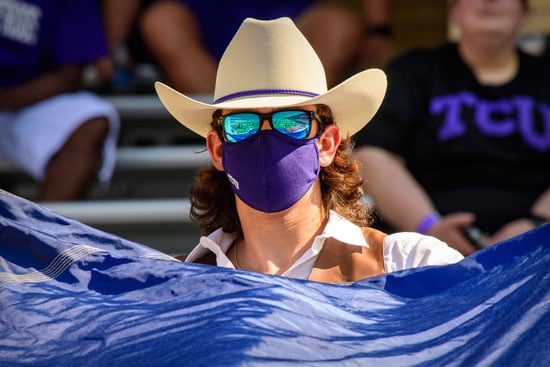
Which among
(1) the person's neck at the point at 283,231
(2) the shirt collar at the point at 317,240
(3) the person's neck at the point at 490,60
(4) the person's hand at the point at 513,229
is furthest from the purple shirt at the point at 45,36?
(1) the person's neck at the point at 283,231

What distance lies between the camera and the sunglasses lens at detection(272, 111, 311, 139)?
313cm

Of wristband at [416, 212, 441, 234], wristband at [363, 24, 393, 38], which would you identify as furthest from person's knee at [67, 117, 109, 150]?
wristband at [416, 212, 441, 234]

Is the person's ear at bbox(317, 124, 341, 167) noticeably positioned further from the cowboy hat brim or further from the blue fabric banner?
the blue fabric banner

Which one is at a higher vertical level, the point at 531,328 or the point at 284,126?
the point at 284,126

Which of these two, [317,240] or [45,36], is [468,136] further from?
[45,36]

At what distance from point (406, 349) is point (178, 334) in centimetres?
50

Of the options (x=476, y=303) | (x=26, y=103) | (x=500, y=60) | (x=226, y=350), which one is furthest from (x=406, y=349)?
(x=26, y=103)

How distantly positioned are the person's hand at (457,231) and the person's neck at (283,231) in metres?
1.45

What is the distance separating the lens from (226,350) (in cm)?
Answer: 258

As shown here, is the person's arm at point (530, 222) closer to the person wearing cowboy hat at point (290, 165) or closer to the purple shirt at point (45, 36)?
the person wearing cowboy hat at point (290, 165)

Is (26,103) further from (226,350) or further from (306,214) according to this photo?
(226,350)

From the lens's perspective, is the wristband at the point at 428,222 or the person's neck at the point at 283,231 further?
the wristband at the point at 428,222

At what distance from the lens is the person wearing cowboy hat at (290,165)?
3137 mm

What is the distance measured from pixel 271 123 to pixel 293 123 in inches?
2.3
